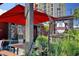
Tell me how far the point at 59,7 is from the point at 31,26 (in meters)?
0.38

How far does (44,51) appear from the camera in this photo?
4.18 meters

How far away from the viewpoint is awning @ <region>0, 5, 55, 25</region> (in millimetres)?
4156

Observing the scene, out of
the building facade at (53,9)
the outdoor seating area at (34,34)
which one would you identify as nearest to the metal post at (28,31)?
the outdoor seating area at (34,34)

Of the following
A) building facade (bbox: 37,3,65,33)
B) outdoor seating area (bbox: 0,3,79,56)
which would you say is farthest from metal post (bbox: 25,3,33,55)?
building facade (bbox: 37,3,65,33)

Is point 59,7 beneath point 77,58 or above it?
above

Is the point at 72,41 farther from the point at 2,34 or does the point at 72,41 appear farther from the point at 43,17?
the point at 2,34

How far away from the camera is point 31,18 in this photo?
4168mm

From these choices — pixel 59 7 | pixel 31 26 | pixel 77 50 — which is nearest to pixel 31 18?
pixel 31 26

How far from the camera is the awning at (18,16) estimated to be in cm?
416

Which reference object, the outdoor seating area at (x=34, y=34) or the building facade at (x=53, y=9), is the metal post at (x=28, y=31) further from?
the building facade at (x=53, y=9)

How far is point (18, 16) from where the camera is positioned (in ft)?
13.7

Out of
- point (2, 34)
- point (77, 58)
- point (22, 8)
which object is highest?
point (22, 8)

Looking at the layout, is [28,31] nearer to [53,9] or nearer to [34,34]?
[34,34]

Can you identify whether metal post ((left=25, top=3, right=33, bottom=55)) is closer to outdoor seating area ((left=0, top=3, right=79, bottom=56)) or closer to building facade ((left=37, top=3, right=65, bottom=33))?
outdoor seating area ((left=0, top=3, right=79, bottom=56))
